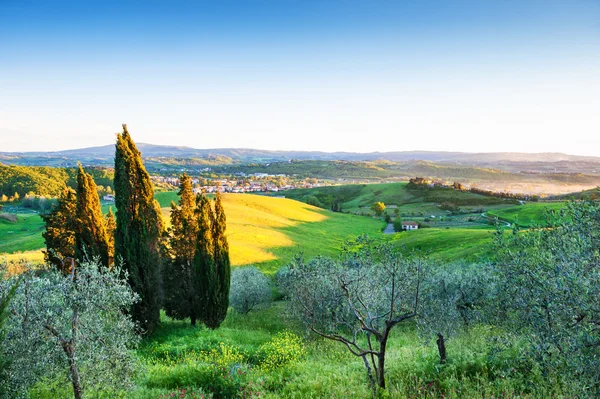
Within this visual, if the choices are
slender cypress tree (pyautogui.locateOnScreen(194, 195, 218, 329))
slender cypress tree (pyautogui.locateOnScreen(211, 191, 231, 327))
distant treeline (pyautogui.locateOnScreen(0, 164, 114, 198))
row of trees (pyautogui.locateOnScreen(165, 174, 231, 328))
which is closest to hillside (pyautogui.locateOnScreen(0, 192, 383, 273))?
row of trees (pyautogui.locateOnScreen(165, 174, 231, 328))

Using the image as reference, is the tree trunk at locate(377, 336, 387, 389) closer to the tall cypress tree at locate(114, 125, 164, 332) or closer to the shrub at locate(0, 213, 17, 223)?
the tall cypress tree at locate(114, 125, 164, 332)

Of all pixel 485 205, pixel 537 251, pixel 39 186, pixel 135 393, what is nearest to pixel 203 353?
pixel 135 393

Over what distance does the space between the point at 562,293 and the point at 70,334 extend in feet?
48.2

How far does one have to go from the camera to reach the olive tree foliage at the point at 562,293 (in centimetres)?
740

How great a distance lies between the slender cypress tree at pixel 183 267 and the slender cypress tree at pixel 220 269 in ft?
5.72

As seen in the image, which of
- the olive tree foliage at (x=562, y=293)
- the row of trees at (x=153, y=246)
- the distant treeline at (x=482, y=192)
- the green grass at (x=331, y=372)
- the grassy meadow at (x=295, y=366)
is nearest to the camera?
the olive tree foliage at (x=562, y=293)

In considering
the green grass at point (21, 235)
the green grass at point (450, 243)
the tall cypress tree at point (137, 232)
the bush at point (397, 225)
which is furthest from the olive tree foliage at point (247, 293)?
the bush at point (397, 225)

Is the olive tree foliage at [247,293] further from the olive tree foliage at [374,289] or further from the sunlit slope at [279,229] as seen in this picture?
the sunlit slope at [279,229]

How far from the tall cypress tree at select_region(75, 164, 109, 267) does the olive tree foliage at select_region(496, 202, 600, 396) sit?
2945cm

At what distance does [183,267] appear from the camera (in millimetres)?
29828

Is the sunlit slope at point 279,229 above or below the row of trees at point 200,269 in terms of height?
below

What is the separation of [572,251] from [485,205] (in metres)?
143

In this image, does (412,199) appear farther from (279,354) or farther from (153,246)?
(279,354)

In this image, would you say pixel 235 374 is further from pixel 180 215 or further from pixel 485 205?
pixel 485 205
